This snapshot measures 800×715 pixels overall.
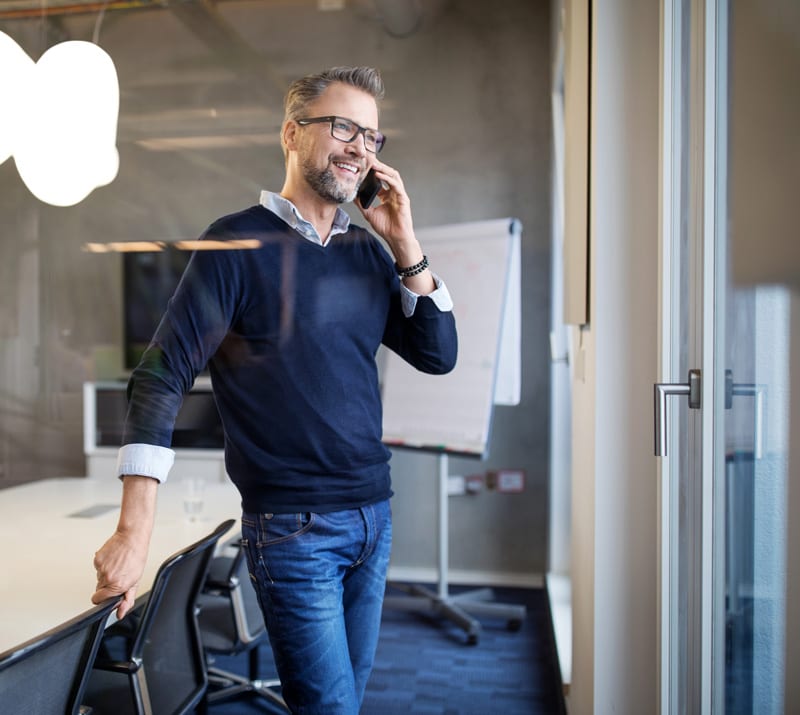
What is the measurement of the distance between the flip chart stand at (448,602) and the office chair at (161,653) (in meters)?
1.20

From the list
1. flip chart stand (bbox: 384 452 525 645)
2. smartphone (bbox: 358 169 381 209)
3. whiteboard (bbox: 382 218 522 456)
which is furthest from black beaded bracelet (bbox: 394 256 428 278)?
flip chart stand (bbox: 384 452 525 645)

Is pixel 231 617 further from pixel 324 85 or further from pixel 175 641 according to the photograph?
pixel 324 85

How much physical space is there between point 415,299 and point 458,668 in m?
1.78

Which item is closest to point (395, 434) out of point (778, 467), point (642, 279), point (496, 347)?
point (496, 347)

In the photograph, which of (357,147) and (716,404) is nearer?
(716,404)

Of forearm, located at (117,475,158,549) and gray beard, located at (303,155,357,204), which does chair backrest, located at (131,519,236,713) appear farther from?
gray beard, located at (303,155,357,204)

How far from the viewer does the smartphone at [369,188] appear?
1448mm

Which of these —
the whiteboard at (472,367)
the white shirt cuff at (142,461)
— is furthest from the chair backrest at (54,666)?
the whiteboard at (472,367)

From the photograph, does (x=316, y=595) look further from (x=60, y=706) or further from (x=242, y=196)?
(x=242, y=196)

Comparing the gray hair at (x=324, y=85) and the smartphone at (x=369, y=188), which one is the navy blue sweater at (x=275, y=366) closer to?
the smartphone at (x=369, y=188)

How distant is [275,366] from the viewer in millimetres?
1331

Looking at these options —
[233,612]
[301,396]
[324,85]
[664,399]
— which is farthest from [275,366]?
[233,612]

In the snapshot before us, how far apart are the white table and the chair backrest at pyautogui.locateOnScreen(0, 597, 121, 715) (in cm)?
15

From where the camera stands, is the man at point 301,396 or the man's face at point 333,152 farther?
the man's face at point 333,152
